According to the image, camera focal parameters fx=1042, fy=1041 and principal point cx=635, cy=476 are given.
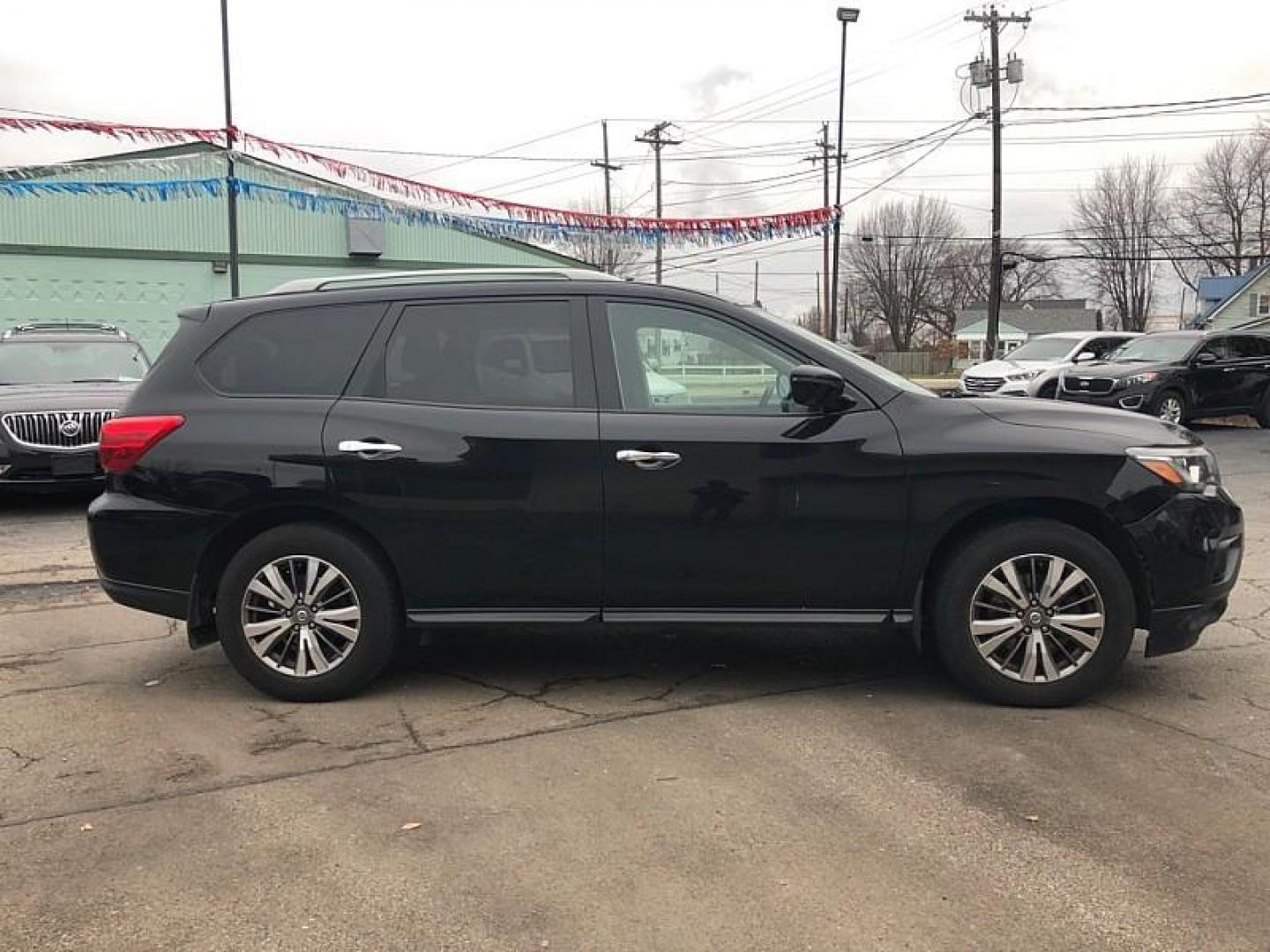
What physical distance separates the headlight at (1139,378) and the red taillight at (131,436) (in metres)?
14.5

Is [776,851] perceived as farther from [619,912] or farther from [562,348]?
[562,348]

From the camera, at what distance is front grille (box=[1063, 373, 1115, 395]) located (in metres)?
15.6

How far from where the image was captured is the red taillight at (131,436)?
4.41 m

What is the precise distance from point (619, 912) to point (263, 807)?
4.46 feet

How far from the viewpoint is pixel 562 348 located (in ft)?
14.5

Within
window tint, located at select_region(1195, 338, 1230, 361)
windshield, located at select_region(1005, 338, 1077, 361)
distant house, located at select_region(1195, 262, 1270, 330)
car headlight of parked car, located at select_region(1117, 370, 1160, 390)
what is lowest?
car headlight of parked car, located at select_region(1117, 370, 1160, 390)

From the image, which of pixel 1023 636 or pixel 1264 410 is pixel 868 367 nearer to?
pixel 1023 636

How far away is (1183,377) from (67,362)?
1513cm

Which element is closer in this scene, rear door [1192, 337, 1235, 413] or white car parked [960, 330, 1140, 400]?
rear door [1192, 337, 1235, 413]

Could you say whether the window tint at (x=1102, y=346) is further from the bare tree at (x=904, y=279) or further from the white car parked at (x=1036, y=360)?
the bare tree at (x=904, y=279)

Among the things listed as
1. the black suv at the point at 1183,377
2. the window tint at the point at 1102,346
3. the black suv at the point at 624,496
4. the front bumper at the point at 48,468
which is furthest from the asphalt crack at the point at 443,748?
the window tint at the point at 1102,346

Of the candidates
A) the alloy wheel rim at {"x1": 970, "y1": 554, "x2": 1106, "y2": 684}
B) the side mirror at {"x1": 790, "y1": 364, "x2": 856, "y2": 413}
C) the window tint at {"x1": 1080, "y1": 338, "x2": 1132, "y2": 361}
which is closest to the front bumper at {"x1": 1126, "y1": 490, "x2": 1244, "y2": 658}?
the alloy wheel rim at {"x1": 970, "y1": 554, "x2": 1106, "y2": 684}

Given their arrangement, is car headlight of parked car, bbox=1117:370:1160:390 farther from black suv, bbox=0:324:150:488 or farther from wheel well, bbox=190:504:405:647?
wheel well, bbox=190:504:405:647

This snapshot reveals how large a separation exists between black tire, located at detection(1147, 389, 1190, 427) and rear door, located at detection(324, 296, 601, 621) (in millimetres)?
13659
